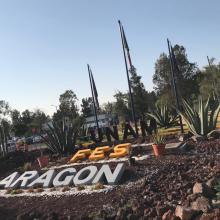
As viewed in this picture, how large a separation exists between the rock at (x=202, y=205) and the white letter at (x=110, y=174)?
12.3 ft

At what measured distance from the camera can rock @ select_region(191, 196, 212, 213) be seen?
7.01m

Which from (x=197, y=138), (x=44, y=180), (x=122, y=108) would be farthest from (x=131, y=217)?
(x=122, y=108)

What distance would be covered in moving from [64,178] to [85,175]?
2.33 ft

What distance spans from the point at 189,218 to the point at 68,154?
11.8 metres

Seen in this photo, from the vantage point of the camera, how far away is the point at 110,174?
11.3m

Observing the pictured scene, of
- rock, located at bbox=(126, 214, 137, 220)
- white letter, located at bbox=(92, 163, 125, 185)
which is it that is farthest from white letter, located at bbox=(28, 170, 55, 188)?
rock, located at bbox=(126, 214, 137, 220)

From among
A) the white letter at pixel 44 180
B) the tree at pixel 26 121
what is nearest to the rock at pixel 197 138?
the white letter at pixel 44 180

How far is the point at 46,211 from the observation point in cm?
970

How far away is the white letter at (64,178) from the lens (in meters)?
12.0

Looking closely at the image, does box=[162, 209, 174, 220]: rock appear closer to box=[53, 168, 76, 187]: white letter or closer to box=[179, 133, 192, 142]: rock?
box=[53, 168, 76, 187]: white letter

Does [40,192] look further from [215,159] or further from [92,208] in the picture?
[215,159]

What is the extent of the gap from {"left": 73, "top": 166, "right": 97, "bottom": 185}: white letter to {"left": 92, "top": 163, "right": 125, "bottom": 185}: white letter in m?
0.20

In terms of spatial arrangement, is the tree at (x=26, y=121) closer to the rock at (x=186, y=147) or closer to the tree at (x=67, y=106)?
the tree at (x=67, y=106)

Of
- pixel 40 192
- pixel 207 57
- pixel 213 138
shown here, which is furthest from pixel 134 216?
pixel 207 57
